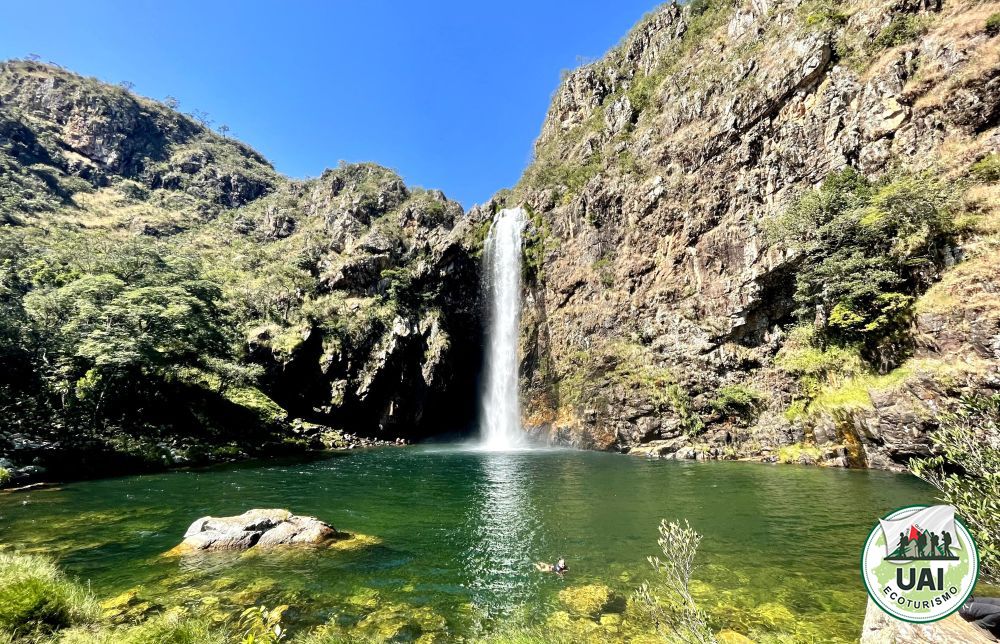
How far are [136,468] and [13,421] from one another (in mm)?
7749

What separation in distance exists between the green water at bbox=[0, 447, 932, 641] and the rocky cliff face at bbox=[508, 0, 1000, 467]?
716 centimetres

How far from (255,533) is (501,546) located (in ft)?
23.9

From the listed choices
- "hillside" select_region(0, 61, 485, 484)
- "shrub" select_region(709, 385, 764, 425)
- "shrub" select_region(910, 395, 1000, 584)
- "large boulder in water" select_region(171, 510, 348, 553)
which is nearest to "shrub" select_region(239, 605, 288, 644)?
"large boulder in water" select_region(171, 510, 348, 553)

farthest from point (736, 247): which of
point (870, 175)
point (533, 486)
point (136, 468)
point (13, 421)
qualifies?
point (13, 421)

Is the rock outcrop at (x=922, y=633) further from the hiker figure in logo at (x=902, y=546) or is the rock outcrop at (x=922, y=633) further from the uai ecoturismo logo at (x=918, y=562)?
the hiker figure in logo at (x=902, y=546)

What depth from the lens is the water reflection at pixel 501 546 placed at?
9.80 m

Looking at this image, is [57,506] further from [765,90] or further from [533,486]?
[765,90]

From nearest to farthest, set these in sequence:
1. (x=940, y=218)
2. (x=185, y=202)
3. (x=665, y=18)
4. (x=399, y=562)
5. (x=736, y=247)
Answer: (x=399, y=562) < (x=940, y=218) < (x=736, y=247) < (x=665, y=18) < (x=185, y=202)

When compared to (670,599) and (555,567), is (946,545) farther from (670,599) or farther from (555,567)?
(555,567)

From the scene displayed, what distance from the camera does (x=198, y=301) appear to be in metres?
35.9

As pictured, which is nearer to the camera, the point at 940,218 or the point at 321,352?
the point at 940,218

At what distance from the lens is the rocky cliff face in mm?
24641

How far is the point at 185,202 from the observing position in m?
97.6

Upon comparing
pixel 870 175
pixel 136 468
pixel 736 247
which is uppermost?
pixel 870 175
